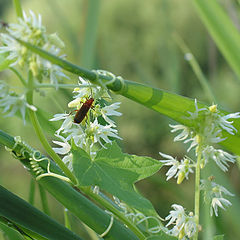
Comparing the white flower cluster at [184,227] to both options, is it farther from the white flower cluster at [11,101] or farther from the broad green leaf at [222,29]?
the broad green leaf at [222,29]

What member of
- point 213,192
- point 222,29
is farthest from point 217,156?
point 222,29

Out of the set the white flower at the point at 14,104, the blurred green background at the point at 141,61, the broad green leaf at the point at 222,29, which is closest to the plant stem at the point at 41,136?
the white flower at the point at 14,104

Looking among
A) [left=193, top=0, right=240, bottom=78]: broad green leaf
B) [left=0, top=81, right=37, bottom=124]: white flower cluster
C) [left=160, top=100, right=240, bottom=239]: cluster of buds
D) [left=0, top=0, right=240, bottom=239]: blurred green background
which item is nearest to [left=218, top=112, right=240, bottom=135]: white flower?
[left=160, top=100, right=240, bottom=239]: cluster of buds

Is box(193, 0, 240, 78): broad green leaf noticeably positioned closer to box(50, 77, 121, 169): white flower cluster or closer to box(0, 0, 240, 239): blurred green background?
box(50, 77, 121, 169): white flower cluster

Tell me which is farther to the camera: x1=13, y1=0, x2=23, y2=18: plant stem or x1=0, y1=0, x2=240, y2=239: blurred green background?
x1=0, y1=0, x2=240, y2=239: blurred green background

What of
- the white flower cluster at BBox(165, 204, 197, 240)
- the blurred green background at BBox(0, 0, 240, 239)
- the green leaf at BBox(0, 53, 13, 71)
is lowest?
the white flower cluster at BBox(165, 204, 197, 240)

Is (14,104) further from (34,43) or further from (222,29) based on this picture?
(222,29)

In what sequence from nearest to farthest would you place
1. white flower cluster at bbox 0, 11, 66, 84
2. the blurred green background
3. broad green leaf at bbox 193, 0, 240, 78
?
white flower cluster at bbox 0, 11, 66, 84
broad green leaf at bbox 193, 0, 240, 78
the blurred green background
